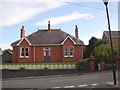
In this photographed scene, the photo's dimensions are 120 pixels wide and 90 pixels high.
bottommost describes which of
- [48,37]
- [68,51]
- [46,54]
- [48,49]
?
[46,54]

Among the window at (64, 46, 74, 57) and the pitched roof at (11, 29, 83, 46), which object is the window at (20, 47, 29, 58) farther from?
A: the window at (64, 46, 74, 57)

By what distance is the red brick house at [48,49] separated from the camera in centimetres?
5209

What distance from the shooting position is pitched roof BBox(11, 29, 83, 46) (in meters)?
53.0

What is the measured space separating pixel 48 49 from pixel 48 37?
7.93ft

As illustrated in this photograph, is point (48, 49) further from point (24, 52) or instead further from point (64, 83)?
point (64, 83)

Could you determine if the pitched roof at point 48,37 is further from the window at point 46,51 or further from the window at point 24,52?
the window at point 24,52

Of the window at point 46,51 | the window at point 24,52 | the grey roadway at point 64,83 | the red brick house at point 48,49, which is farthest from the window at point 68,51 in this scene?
the grey roadway at point 64,83

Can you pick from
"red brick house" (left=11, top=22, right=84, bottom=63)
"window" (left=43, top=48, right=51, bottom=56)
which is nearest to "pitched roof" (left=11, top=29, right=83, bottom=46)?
"red brick house" (left=11, top=22, right=84, bottom=63)

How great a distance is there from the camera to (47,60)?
52.9m

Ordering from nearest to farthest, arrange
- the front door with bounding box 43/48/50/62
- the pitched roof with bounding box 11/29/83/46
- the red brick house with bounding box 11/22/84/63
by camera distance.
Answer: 1. the red brick house with bounding box 11/22/84/63
2. the front door with bounding box 43/48/50/62
3. the pitched roof with bounding box 11/29/83/46

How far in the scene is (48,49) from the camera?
5303 centimetres

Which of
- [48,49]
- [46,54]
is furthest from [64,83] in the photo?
[46,54]

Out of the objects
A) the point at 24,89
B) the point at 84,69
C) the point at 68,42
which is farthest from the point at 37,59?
the point at 24,89

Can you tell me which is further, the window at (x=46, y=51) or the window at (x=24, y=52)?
the window at (x=46, y=51)
